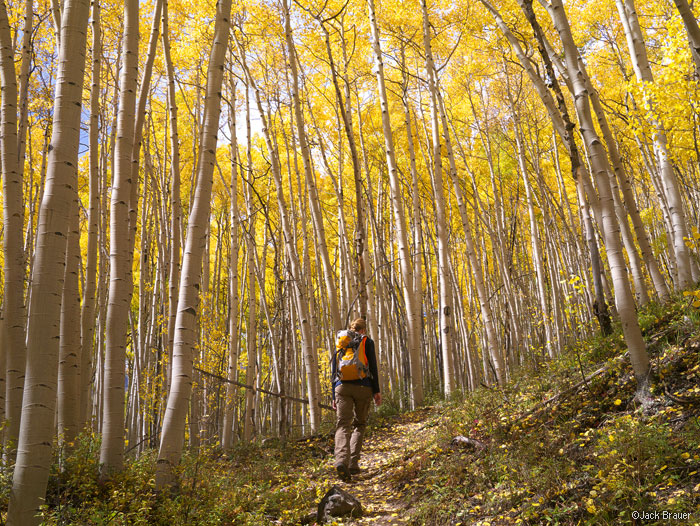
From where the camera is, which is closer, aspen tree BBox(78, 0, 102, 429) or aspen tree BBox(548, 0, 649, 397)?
aspen tree BBox(548, 0, 649, 397)

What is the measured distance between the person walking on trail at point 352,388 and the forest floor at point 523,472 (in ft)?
1.04

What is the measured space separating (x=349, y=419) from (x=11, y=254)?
3.08 metres

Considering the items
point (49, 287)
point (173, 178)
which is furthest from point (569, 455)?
point (173, 178)

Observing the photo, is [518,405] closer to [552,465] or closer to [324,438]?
[552,465]

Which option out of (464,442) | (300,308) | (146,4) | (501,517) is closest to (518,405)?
(464,442)

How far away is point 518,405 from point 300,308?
319cm

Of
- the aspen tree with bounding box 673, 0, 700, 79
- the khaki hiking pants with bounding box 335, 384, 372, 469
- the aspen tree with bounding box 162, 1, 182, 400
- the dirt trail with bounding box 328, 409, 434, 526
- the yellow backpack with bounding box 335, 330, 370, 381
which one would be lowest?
the dirt trail with bounding box 328, 409, 434, 526

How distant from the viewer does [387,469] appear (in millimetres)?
4496

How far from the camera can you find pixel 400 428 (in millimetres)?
6125

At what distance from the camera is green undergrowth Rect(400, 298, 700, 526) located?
2297 mm

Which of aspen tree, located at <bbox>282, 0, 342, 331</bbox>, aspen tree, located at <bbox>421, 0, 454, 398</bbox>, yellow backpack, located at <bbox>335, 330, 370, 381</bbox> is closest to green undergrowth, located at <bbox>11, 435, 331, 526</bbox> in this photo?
yellow backpack, located at <bbox>335, 330, 370, 381</bbox>

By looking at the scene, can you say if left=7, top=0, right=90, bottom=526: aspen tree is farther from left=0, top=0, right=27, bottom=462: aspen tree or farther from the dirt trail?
the dirt trail

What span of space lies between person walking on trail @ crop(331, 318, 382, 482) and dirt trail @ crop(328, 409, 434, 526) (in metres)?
0.25

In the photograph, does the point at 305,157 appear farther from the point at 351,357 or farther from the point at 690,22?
the point at 690,22
